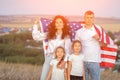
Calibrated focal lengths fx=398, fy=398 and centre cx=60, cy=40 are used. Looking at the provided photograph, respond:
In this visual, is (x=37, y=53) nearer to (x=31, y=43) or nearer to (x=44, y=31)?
(x=31, y=43)

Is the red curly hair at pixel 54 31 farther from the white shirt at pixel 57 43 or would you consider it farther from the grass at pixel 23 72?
the grass at pixel 23 72

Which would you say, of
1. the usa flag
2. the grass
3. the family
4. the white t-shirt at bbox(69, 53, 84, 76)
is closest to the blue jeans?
the family

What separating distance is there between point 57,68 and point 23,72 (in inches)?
92.1

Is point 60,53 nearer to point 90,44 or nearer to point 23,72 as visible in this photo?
point 90,44

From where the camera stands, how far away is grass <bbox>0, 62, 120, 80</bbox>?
7.86 metres

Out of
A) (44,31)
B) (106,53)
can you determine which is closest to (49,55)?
(44,31)

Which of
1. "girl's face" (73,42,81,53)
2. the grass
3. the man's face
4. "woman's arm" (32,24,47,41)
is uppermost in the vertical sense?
the man's face

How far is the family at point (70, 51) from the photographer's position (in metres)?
5.82

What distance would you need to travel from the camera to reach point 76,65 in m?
5.81

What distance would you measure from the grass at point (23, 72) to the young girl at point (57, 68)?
2047mm

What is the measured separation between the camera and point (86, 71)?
607 centimetres

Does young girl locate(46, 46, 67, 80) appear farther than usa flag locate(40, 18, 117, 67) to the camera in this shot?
No

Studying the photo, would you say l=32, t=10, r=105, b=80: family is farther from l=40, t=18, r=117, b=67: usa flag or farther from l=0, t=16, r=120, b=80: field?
l=0, t=16, r=120, b=80: field

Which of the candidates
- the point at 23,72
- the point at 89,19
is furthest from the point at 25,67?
the point at 89,19
